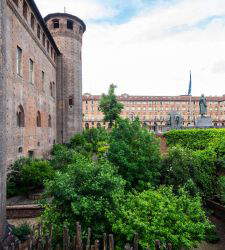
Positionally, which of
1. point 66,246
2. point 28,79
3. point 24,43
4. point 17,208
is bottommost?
point 17,208

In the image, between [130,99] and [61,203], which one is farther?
[130,99]

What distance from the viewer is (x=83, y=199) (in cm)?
754

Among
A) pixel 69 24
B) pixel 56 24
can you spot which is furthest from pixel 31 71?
pixel 69 24

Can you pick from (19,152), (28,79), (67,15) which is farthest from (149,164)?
(67,15)

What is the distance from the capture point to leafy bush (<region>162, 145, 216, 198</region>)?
1273cm

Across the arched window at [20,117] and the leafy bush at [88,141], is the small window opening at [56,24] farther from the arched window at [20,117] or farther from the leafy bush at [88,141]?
the arched window at [20,117]

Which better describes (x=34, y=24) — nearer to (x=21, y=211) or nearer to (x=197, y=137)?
(x=21, y=211)

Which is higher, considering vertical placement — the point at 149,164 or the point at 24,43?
the point at 24,43

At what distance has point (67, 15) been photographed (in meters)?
29.4

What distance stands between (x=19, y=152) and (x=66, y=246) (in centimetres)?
1082

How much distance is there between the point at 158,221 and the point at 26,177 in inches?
343

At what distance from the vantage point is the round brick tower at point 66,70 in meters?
29.5

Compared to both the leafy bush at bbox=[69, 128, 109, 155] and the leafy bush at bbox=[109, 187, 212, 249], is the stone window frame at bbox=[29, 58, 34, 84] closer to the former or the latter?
the leafy bush at bbox=[69, 128, 109, 155]

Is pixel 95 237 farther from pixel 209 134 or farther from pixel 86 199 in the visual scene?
pixel 209 134
